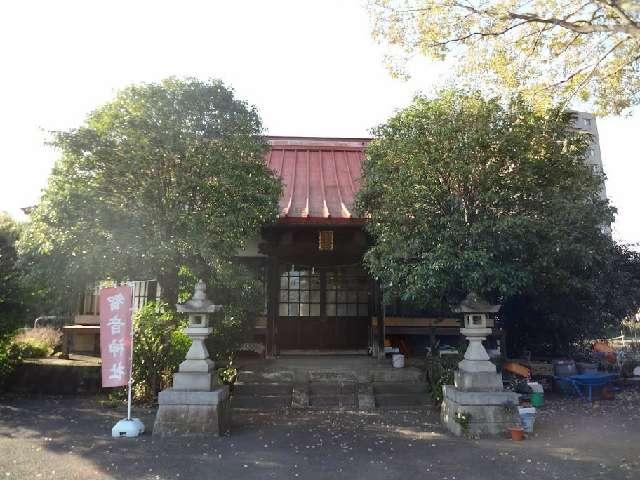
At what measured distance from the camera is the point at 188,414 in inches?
246

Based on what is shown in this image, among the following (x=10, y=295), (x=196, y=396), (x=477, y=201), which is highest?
(x=477, y=201)

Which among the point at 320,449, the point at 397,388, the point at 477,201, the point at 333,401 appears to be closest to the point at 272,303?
the point at 333,401

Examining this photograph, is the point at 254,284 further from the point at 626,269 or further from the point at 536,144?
the point at 626,269

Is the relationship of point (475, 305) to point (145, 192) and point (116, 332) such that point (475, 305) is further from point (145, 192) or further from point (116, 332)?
Answer: point (116, 332)

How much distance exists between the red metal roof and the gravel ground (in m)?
4.03

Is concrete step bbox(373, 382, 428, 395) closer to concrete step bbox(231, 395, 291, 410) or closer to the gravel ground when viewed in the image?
the gravel ground

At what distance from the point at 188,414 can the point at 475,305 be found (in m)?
4.40

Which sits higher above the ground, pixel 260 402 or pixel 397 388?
pixel 397 388

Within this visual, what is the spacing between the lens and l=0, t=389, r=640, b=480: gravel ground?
191 inches

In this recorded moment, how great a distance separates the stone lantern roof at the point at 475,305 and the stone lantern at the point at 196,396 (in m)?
3.68

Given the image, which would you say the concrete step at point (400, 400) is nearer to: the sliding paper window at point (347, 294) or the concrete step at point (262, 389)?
the concrete step at point (262, 389)

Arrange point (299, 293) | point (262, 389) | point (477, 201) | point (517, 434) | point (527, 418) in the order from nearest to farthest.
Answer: point (517, 434) < point (527, 418) < point (477, 201) < point (262, 389) < point (299, 293)

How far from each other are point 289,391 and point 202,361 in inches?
91.9

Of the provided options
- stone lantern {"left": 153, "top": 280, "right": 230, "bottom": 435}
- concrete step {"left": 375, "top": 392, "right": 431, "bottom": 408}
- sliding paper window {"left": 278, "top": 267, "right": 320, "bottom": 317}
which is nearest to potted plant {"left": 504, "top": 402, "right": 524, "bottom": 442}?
concrete step {"left": 375, "top": 392, "right": 431, "bottom": 408}
